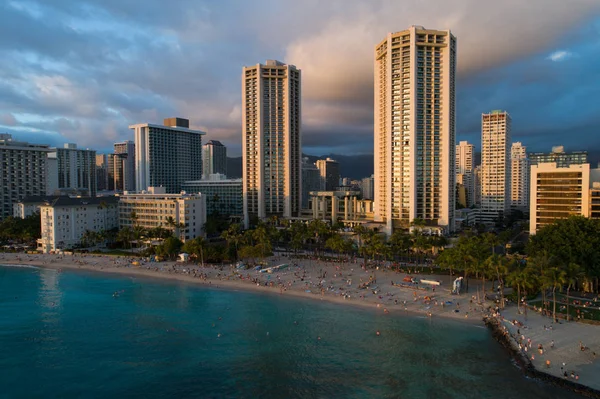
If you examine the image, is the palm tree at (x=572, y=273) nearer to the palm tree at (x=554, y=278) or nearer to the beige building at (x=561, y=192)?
the palm tree at (x=554, y=278)

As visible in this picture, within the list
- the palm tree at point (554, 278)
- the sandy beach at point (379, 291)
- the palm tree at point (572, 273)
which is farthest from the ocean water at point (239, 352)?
the palm tree at point (572, 273)

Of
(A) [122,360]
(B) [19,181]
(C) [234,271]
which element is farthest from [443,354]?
(B) [19,181]

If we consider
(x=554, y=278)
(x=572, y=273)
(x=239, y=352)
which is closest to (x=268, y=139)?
(x=239, y=352)

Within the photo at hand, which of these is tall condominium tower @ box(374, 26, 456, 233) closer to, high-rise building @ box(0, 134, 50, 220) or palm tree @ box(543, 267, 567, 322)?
palm tree @ box(543, 267, 567, 322)

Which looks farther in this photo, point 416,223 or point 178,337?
point 416,223

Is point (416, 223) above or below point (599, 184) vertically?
below

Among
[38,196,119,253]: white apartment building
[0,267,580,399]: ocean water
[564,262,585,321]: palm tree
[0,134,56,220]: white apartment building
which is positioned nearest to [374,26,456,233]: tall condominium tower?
[564,262,585,321]: palm tree

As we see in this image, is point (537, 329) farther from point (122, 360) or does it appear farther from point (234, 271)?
point (234, 271)
